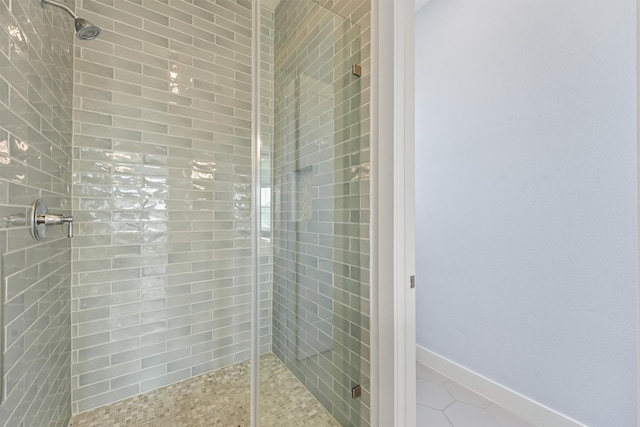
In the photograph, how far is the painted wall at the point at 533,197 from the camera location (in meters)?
1.27

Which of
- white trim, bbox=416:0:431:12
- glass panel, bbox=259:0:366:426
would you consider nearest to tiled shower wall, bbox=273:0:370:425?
glass panel, bbox=259:0:366:426

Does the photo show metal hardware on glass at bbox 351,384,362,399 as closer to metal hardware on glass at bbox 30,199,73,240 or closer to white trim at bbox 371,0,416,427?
white trim at bbox 371,0,416,427

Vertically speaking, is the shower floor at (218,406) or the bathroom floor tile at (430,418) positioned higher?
the shower floor at (218,406)

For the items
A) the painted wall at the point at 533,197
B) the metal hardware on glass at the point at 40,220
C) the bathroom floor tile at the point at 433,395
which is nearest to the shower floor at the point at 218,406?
the bathroom floor tile at the point at 433,395

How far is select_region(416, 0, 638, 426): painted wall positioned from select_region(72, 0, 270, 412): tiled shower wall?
4.59 feet

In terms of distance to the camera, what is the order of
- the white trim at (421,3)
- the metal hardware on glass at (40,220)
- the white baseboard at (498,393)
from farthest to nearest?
the white trim at (421,3) → the white baseboard at (498,393) → the metal hardware on glass at (40,220)

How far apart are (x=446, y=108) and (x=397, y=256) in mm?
1484

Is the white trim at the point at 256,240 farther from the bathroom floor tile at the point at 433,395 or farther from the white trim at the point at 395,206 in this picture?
the bathroom floor tile at the point at 433,395

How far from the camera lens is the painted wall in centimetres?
127

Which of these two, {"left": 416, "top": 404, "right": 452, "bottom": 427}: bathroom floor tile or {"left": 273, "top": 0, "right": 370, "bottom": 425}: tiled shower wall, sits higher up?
{"left": 273, "top": 0, "right": 370, "bottom": 425}: tiled shower wall

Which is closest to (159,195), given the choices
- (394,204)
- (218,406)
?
(218,406)

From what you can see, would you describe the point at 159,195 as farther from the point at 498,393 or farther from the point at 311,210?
the point at 498,393

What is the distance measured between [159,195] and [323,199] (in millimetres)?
1060

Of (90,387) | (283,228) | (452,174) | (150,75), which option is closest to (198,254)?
(283,228)
